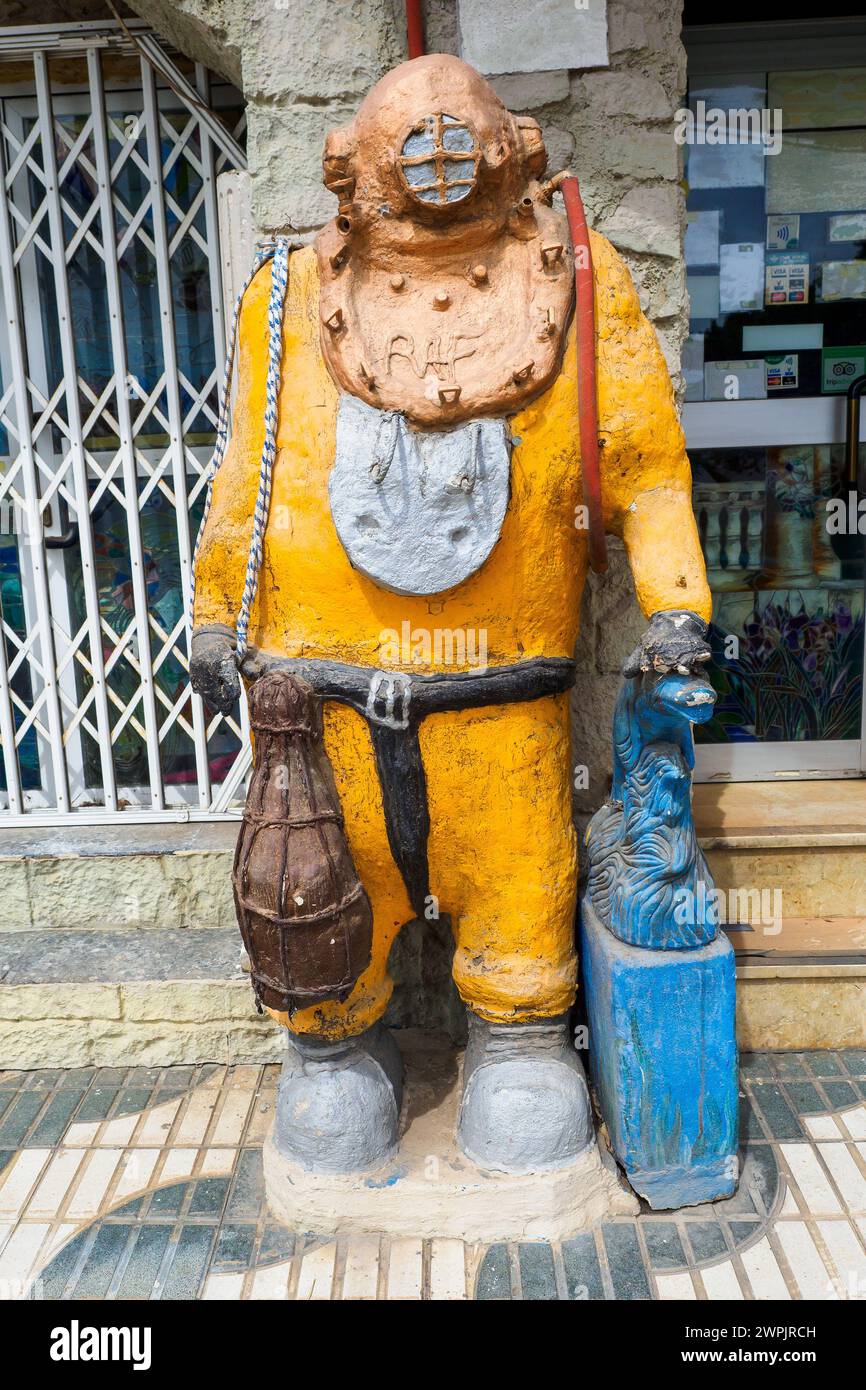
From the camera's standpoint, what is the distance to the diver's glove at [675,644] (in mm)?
1994

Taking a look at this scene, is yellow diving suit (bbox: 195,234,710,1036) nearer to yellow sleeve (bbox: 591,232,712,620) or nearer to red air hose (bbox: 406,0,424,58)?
yellow sleeve (bbox: 591,232,712,620)

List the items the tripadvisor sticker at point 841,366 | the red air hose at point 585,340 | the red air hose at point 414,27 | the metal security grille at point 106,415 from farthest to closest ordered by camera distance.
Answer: the tripadvisor sticker at point 841,366 → the metal security grille at point 106,415 → the red air hose at point 414,27 → the red air hose at point 585,340

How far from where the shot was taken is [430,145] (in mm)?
1943

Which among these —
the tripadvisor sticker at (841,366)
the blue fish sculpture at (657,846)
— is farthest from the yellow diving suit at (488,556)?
the tripadvisor sticker at (841,366)

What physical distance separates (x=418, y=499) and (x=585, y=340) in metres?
0.43

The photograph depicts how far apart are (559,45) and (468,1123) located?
2.34m

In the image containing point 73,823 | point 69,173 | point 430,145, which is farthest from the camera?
point 73,823

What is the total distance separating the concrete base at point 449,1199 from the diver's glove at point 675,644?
1077 mm

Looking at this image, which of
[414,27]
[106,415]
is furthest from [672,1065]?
A: [106,415]

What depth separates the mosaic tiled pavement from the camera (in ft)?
7.07

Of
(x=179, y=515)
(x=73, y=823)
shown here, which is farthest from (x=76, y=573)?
(x=73, y=823)

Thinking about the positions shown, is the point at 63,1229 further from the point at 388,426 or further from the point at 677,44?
the point at 677,44

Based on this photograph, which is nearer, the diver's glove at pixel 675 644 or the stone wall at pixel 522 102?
the diver's glove at pixel 675 644

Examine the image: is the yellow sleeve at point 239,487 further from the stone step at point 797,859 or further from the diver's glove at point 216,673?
the stone step at point 797,859
